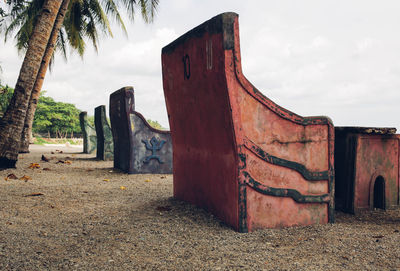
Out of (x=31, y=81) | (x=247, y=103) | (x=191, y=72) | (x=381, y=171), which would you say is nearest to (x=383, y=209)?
(x=381, y=171)

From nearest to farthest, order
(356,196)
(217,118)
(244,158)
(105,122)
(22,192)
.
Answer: (244,158) → (217,118) → (356,196) → (22,192) → (105,122)

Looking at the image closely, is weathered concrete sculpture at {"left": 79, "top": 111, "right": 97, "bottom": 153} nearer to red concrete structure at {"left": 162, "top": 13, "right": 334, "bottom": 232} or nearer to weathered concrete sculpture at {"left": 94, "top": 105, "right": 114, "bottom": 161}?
weathered concrete sculpture at {"left": 94, "top": 105, "right": 114, "bottom": 161}

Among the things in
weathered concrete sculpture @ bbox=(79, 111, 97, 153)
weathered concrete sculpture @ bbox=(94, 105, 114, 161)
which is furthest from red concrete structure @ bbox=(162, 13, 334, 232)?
weathered concrete sculpture @ bbox=(79, 111, 97, 153)

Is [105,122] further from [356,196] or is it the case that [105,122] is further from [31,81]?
[356,196]

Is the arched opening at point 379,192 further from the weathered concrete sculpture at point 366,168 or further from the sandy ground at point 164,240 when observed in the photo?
the sandy ground at point 164,240

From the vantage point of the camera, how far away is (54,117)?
115 feet

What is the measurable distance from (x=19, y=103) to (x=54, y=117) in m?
29.2

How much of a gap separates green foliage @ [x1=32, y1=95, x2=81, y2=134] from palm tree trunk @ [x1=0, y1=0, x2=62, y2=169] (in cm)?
2842

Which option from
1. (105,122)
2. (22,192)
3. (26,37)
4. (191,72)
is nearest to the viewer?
(191,72)

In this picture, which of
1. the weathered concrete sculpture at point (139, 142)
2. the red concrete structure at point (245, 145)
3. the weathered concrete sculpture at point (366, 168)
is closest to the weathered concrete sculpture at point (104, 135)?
the weathered concrete sculpture at point (139, 142)

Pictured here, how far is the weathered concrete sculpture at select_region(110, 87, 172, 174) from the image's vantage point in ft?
25.6

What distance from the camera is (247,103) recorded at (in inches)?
131

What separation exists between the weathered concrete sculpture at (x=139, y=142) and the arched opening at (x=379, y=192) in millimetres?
4487

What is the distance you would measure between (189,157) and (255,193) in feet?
3.96
